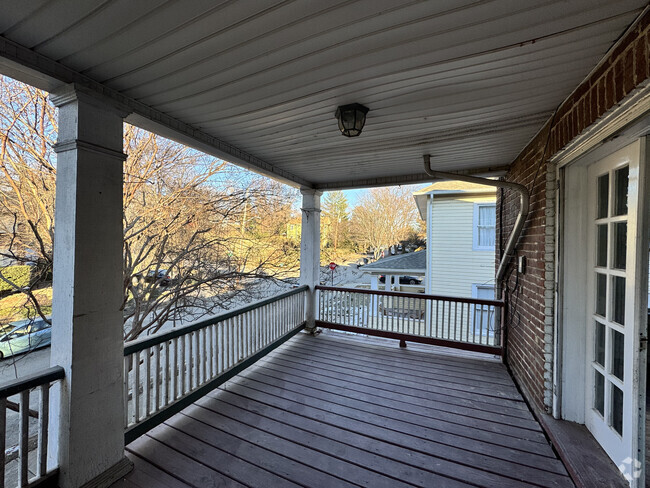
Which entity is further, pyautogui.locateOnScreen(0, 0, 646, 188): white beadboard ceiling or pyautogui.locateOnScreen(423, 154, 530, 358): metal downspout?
pyautogui.locateOnScreen(423, 154, 530, 358): metal downspout

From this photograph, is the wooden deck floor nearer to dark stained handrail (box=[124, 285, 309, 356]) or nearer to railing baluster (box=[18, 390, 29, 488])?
railing baluster (box=[18, 390, 29, 488])

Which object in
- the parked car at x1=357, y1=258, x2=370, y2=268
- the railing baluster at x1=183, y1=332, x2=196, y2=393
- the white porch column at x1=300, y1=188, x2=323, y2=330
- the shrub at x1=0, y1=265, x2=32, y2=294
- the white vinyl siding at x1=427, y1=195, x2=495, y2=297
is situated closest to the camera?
the railing baluster at x1=183, y1=332, x2=196, y2=393

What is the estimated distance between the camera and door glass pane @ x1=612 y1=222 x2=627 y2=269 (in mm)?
1600

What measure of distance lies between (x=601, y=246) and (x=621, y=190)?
0.41m

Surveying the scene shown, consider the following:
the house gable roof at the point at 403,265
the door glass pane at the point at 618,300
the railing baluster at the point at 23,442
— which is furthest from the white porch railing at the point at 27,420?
the house gable roof at the point at 403,265

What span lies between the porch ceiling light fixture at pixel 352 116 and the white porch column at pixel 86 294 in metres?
1.46

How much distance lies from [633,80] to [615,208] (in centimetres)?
88

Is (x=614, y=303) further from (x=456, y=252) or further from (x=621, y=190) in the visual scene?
(x=456, y=252)


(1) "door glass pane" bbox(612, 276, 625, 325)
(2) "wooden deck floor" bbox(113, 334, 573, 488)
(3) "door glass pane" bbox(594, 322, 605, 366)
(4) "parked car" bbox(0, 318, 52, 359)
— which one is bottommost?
(2) "wooden deck floor" bbox(113, 334, 573, 488)

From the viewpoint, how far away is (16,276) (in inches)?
134

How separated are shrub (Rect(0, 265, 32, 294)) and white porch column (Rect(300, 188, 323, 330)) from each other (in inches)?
138

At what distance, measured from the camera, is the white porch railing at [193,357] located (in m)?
2.03

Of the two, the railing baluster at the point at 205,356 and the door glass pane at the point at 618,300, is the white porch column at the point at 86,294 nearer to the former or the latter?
the railing baluster at the point at 205,356

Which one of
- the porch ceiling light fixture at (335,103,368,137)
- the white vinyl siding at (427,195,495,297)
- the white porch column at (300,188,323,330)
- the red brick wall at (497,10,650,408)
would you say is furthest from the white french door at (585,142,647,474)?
the white vinyl siding at (427,195,495,297)
